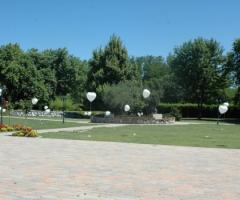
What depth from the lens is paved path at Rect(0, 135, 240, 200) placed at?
8.53 metres

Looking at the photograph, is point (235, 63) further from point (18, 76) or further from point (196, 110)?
point (18, 76)

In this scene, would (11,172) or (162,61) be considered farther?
(162,61)

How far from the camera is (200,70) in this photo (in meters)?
65.9

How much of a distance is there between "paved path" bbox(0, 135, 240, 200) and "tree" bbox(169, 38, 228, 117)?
49.7 meters

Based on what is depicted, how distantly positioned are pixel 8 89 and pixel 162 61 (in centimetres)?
5568

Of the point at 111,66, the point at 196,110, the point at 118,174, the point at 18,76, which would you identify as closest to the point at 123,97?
the point at 111,66

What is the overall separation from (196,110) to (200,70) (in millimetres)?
5611

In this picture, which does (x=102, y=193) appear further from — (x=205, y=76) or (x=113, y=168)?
(x=205, y=76)

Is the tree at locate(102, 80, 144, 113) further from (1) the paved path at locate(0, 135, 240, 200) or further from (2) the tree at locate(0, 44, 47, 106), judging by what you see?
(1) the paved path at locate(0, 135, 240, 200)

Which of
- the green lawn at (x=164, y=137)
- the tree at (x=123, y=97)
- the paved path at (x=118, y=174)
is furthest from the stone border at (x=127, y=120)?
the paved path at (x=118, y=174)

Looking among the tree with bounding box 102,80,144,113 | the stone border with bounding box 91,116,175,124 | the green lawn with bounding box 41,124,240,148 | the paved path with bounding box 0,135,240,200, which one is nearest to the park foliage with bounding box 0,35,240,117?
the tree with bounding box 102,80,144,113

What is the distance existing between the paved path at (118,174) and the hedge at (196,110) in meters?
48.1

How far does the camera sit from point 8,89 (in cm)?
6931

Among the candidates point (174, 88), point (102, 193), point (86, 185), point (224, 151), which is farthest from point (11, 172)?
point (174, 88)
